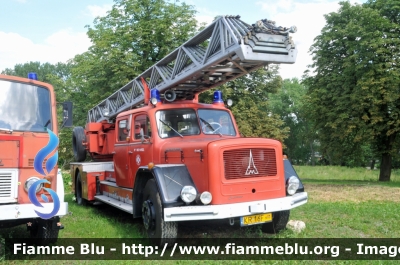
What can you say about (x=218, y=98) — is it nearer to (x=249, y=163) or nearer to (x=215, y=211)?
(x=249, y=163)

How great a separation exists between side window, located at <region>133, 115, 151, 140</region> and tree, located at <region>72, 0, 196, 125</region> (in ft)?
36.9

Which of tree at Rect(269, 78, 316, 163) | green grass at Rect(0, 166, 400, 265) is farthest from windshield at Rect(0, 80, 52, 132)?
tree at Rect(269, 78, 316, 163)

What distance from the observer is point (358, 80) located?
17.7 meters

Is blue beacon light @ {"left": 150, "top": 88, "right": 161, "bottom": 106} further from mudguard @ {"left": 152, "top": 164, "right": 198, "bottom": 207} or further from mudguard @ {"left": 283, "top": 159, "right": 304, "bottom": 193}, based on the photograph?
mudguard @ {"left": 283, "top": 159, "right": 304, "bottom": 193}

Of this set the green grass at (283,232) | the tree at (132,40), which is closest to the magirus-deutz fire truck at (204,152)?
the green grass at (283,232)

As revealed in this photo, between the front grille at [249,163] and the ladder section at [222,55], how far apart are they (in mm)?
→ 1380

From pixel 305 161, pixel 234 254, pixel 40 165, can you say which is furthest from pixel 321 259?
pixel 305 161

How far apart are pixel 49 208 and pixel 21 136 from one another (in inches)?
42.9

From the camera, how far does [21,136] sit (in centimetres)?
551

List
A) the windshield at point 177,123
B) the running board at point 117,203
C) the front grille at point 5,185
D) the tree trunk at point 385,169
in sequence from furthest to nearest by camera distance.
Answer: the tree trunk at point 385,169 < the windshield at point 177,123 < the running board at point 117,203 < the front grille at point 5,185

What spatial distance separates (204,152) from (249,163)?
708 mm

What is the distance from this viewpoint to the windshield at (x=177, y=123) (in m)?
7.19

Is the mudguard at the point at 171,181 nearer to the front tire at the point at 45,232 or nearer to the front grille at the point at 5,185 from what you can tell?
the front tire at the point at 45,232

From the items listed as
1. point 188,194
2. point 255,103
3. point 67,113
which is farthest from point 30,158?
point 255,103
